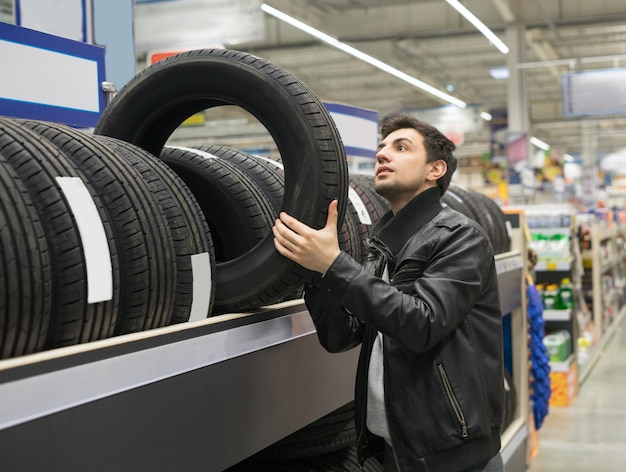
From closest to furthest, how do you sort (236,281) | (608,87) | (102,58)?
(236,281), (102,58), (608,87)

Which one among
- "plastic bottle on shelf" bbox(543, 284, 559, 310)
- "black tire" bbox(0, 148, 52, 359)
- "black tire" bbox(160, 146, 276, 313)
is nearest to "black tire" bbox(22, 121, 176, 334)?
"black tire" bbox(0, 148, 52, 359)

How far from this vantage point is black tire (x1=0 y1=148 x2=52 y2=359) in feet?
4.33

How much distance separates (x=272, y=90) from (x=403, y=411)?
0.80m

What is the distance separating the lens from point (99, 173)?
1.65 metres

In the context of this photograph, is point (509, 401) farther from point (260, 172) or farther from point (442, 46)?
point (442, 46)

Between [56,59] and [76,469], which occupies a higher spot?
[56,59]

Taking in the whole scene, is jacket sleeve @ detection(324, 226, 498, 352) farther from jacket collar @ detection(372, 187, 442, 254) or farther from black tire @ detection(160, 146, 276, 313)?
black tire @ detection(160, 146, 276, 313)

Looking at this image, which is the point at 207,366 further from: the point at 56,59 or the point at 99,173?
the point at 56,59

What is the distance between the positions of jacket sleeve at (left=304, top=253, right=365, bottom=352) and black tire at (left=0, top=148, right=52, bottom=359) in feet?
2.51

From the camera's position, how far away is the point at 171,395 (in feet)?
4.95

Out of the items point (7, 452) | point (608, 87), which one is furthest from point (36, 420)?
point (608, 87)

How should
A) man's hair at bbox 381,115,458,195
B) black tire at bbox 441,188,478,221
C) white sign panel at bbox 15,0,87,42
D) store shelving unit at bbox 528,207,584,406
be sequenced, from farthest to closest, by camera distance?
store shelving unit at bbox 528,207,584,406, black tire at bbox 441,188,478,221, white sign panel at bbox 15,0,87,42, man's hair at bbox 381,115,458,195

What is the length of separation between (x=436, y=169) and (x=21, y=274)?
3.76ft

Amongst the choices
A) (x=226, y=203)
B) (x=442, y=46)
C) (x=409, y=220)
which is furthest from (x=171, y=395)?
(x=442, y=46)
